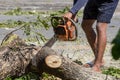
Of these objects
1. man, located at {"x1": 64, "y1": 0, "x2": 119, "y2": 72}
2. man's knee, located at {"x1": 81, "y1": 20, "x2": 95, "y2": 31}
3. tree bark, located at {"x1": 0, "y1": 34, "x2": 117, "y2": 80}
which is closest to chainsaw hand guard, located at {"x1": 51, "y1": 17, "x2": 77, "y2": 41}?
man, located at {"x1": 64, "y1": 0, "x2": 119, "y2": 72}

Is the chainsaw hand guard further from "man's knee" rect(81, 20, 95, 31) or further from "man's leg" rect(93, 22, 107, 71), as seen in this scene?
"man's knee" rect(81, 20, 95, 31)

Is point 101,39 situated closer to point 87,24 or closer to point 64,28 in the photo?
point 87,24

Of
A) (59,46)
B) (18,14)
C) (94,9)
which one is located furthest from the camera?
(18,14)

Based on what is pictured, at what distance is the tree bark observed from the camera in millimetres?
4273

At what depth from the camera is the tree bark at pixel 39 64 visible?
4.27 metres

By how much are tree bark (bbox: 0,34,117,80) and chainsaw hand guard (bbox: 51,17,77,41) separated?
1.12 feet

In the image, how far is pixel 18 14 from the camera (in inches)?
468

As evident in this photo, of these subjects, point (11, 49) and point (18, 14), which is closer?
point (11, 49)

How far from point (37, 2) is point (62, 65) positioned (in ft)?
33.9

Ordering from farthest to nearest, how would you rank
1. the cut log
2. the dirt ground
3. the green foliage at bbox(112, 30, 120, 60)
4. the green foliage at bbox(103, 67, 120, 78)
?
the dirt ground
the green foliage at bbox(103, 67, 120, 78)
the cut log
the green foliage at bbox(112, 30, 120, 60)

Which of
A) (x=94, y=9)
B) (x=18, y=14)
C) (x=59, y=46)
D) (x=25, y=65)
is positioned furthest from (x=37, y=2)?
(x=25, y=65)

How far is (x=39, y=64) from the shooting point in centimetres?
443

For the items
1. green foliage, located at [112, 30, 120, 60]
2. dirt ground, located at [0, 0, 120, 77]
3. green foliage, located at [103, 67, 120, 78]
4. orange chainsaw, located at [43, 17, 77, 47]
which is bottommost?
dirt ground, located at [0, 0, 120, 77]

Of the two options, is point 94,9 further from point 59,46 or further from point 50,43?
point 59,46
